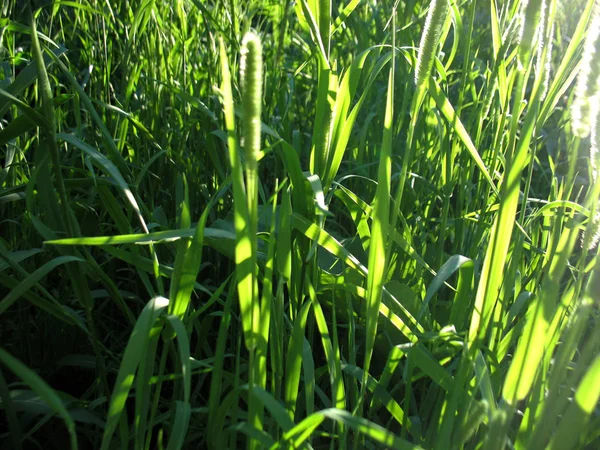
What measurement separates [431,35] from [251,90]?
21 centimetres

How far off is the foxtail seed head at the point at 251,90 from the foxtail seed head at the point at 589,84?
0.63 ft

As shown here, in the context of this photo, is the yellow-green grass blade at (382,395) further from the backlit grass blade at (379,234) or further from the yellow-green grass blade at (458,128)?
the yellow-green grass blade at (458,128)

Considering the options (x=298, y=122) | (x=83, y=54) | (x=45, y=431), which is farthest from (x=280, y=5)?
(x=45, y=431)

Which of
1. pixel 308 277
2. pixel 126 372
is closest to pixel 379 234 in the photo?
pixel 308 277

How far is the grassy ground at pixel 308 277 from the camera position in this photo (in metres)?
0.46

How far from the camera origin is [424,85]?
0.56 m

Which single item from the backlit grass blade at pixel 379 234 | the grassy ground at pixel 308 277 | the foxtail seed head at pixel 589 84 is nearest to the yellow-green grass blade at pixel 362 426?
the grassy ground at pixel 308 277

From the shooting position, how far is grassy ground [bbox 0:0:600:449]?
1.51ft

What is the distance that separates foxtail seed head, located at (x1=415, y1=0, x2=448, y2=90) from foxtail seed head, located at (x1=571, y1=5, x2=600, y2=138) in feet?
0.43

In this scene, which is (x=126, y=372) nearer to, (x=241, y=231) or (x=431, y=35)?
(x=241, y=231)

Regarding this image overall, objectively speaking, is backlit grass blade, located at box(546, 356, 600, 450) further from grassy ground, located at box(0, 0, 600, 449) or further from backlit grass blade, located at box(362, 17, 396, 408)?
backlit grass blade, located at box(362, 17, 396, 408)

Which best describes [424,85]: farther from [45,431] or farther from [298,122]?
[298,122]

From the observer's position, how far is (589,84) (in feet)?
1.25

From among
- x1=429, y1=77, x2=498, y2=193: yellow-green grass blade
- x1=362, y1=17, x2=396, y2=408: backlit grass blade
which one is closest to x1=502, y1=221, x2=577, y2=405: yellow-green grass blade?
x1=362, y1=17, x2=396, y2=408: backlit grass blade
